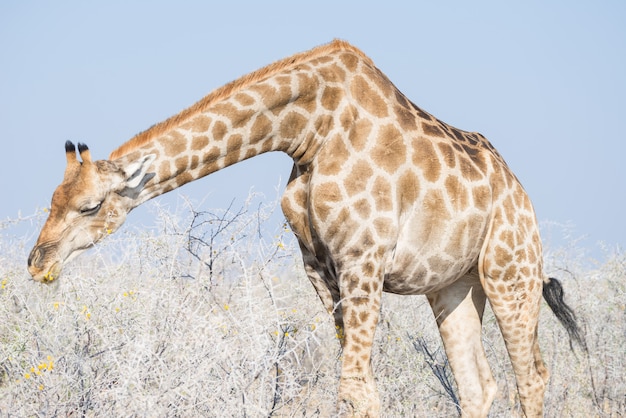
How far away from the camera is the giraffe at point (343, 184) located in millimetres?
5547

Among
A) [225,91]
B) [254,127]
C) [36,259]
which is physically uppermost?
[225,91]

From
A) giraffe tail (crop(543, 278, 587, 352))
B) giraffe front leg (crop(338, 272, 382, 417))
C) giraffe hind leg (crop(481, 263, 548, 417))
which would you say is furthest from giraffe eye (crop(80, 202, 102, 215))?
giraffe tail (crop(543, 278, 587, 352))

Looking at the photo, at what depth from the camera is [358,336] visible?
5.86 meters

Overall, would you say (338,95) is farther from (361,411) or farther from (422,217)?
(361,411)

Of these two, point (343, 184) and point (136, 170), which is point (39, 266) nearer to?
Answer: point (136, 170)

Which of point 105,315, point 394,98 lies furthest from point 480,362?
point 105,315

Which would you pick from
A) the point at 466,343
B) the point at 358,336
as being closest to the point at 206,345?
the point at 358,336

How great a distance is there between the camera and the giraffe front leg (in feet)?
19.1

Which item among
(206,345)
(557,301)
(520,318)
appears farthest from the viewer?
(557,301)

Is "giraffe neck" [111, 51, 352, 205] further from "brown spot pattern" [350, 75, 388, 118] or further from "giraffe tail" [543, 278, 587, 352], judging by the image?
"giraffe tail" [543, 278, 587, 352]

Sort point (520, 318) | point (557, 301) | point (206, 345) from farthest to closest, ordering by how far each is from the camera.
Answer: point (557, 301), point (520, 318), point (206, 345)

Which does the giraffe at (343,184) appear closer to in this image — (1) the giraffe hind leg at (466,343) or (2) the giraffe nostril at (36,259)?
(2) the giraffe nostril at (36,259)

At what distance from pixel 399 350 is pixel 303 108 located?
11.1ft

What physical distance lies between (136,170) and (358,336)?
1.76 meters
